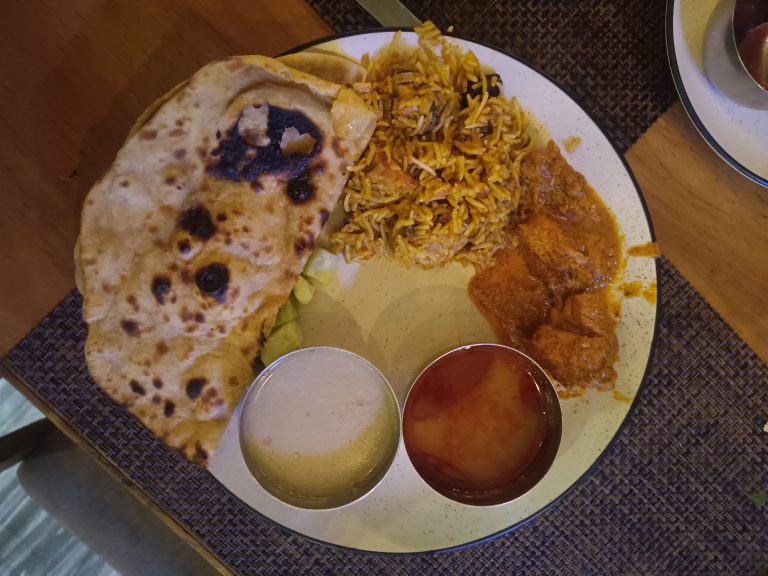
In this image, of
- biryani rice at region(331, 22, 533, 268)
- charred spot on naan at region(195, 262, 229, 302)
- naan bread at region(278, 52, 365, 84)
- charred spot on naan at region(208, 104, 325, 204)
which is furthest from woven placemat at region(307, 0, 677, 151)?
charred spot on naan at region(195, 262, 229, 302)

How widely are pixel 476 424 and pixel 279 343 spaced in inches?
30.0

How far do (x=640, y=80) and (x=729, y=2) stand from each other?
1.27ft

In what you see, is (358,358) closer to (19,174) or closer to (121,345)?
(121,345)

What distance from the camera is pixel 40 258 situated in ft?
7.61

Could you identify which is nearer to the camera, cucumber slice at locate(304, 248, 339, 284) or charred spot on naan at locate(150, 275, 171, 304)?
charred spot on naan at locate(150, 275, 171, 304)

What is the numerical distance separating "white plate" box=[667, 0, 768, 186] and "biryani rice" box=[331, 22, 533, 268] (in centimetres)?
66

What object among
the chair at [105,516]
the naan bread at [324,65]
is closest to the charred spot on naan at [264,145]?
the naan bread at [324,65]

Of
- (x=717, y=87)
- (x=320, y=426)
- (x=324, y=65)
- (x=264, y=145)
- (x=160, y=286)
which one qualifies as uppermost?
(x=717, y=87)

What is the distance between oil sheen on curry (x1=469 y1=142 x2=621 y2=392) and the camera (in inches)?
82.0

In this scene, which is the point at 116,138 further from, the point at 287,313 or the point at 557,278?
the point at 557,278

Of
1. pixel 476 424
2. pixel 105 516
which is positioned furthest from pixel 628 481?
pixel 105 516

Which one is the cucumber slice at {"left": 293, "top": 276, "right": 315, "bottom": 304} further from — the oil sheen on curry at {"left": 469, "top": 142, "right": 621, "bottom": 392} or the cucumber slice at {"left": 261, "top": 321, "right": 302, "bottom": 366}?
the oil sheen on curry at {"left": 469, "top": 142, "right": 621, "bottom": 392}

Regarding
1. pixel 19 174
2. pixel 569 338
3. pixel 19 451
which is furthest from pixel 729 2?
pixel 19 451

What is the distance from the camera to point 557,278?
2.15 metres
